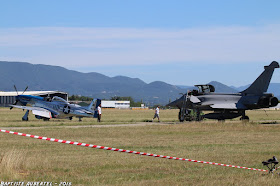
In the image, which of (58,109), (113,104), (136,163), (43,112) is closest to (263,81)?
(58,109)

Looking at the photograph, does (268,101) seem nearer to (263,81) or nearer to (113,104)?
(263,81)

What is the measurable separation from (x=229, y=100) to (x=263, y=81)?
3151 millimetres

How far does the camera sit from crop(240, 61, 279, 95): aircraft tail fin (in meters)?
35.9

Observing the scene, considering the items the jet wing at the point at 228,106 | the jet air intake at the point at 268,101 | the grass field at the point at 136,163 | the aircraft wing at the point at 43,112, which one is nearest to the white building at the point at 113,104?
the aircraft wing at the point at 43,112

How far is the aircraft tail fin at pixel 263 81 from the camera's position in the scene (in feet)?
118

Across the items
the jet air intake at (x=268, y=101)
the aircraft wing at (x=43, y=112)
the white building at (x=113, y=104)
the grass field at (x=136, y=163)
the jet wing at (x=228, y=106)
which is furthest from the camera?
the white building at (x=113, y=104)

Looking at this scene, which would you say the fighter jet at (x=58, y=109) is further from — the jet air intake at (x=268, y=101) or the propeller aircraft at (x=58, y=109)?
the jet air intake at (x=268, y=101)

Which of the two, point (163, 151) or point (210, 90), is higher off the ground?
point (210, 90)

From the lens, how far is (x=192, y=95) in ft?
127

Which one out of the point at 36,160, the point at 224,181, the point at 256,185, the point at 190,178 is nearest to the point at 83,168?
the point at 36,160

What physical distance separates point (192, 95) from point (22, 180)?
95.2ft

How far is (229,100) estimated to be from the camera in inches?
1497

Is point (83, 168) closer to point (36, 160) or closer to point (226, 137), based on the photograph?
point (36, 160)

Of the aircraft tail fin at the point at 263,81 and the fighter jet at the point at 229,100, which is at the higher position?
the aircraft tail fin at the point at 263,81
